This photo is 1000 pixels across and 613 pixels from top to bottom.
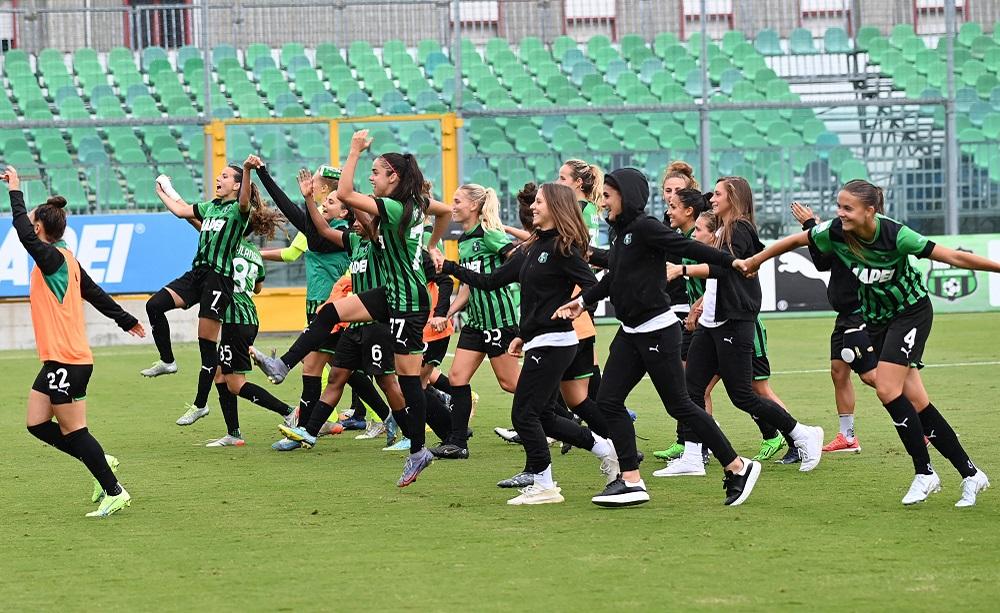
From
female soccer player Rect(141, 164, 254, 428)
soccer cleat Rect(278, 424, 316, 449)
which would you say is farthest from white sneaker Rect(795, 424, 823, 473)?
female soccer player Rect(141, 164, 254, 428)

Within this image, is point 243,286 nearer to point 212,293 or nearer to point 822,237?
point 212,293

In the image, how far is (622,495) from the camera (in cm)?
746

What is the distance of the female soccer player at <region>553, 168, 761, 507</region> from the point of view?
24.4 feet

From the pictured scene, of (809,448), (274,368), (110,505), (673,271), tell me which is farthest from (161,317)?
(809,448)

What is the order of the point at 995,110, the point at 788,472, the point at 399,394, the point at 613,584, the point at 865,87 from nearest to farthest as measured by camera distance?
the point at 613,584
the point at 788,472
the point at 399,394
the point at 995,110
the point at 865,87

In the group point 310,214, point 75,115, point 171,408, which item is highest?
point 75,115

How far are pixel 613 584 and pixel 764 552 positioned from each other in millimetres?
934

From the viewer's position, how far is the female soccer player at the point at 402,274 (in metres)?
8.11

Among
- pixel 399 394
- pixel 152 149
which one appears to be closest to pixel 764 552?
pixel 399 394

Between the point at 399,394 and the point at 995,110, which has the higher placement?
the point at 995,110

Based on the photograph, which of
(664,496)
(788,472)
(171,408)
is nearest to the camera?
(664,496)

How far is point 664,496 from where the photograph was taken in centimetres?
790

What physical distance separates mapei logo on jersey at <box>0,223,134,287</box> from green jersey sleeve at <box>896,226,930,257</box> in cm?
1582

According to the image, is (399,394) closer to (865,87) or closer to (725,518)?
(725,518)
